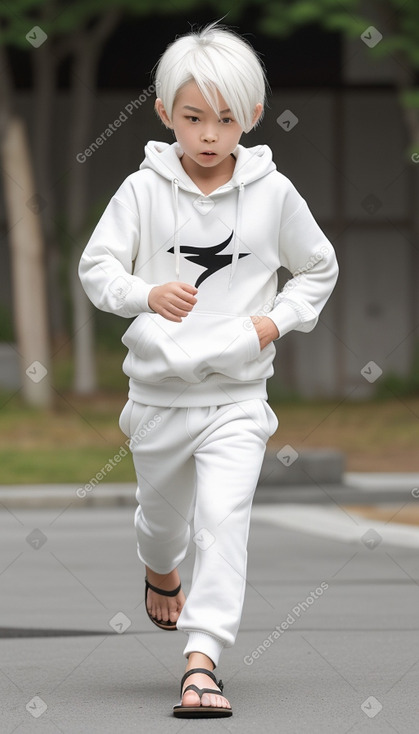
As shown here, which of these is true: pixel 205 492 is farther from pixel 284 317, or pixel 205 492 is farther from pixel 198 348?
pixel 284 317

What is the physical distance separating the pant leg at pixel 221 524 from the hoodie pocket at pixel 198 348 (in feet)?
0.46

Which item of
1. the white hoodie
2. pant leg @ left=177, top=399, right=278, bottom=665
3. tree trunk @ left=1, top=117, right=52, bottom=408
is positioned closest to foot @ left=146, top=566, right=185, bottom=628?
pant leg @ left=177, top=399, right=278, bottom=665

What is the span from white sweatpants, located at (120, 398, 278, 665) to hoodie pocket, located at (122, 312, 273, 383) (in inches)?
4.8

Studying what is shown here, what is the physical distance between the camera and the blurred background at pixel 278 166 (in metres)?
18.1

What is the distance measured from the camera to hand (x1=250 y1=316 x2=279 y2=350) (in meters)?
4.48

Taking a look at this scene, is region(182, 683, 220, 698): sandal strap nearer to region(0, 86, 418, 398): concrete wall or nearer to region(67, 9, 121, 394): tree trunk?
region(67, 9, 121, 394): tree trunk

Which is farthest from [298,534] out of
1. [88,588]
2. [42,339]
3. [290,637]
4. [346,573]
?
[42,339]

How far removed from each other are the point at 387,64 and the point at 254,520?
13.0 m

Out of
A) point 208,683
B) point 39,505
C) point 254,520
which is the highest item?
point 39,505

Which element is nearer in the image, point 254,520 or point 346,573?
point 346,573

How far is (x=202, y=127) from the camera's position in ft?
14.7

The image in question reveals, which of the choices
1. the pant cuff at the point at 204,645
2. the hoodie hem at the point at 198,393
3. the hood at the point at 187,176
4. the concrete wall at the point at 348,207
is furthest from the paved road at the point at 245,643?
the concrete wall at the point at 348,207

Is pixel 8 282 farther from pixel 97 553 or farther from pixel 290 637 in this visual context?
pixel 290 637

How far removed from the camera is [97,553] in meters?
8.91
